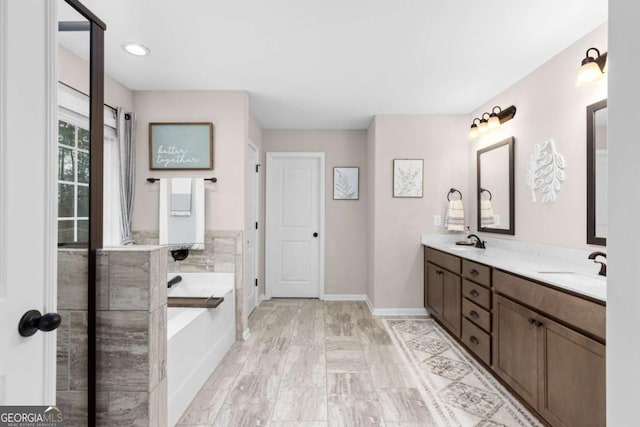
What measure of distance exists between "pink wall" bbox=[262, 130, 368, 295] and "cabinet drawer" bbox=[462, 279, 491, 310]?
1.85 metres

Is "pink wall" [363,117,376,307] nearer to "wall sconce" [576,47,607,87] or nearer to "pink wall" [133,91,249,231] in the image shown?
"pink wall" [133,91,249,231]

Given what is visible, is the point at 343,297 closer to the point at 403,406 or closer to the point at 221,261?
the point at 221,261

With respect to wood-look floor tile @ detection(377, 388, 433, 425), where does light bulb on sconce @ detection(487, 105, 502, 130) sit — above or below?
above

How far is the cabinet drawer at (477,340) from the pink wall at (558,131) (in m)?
0.87

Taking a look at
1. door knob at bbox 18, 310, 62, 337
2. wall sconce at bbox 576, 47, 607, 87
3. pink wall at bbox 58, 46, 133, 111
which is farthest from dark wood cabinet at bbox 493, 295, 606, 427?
pink wall at bbox 58, 46, 133, 111

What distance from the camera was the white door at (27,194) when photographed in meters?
0.80

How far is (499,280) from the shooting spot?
84.6 inches

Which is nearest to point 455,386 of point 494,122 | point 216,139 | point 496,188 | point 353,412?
point 353,412

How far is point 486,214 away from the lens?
3293 millimetres

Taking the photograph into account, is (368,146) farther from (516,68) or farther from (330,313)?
(330,313)

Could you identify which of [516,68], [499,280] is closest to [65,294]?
[499,280]

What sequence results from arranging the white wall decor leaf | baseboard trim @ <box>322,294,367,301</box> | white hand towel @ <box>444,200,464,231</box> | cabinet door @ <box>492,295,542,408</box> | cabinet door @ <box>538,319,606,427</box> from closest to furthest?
cabinet door @ <box>538,319,606,427</box> < cabinet door @ <box>492,295,542,408</box> < the white wall decor leaf < white hand towel @ <box>444,200,464,231</box> < baseboard trim @ <box>322,294,367,301</box>

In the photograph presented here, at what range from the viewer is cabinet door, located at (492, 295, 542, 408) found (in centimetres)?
180

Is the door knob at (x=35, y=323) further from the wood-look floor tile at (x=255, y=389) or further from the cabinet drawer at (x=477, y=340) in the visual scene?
the cabinet drawer at (x=477, y=340)
